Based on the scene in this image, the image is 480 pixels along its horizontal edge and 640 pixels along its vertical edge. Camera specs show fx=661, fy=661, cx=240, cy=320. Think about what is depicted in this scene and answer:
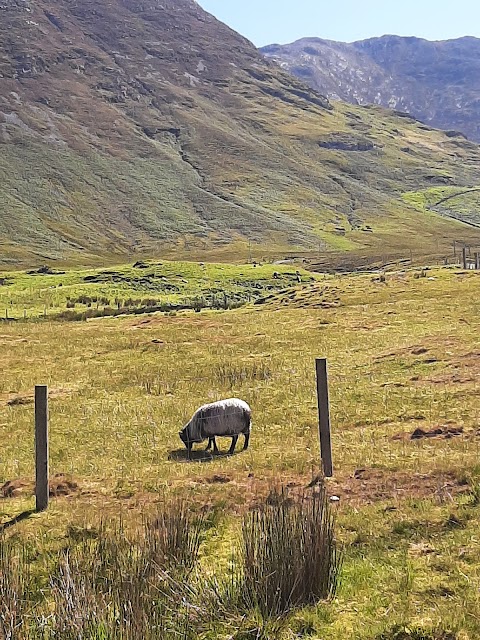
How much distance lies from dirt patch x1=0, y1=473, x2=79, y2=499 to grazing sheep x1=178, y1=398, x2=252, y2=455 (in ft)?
11.5

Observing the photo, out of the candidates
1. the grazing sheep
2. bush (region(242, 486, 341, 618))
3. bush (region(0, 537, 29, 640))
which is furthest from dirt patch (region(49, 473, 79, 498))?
bush (region(242, 486, 341, 618))

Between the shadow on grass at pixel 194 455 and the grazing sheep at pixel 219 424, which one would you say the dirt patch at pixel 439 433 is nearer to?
the grazing sheep at pixel 219 424

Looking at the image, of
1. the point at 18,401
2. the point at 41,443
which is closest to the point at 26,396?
the point at 18,401

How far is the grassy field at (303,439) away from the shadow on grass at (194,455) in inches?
3.8

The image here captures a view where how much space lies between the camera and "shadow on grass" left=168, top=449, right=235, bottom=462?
16.2 meters

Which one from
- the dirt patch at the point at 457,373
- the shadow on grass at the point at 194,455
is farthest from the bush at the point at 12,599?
the dirt patch at the point at 457,373

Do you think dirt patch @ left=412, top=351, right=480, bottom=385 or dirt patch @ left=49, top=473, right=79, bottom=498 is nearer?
dirt patch @ left=49, top=473, right=79, bottom=498

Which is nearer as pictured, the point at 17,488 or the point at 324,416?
the point at 324,416

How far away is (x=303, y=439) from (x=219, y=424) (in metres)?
2.21

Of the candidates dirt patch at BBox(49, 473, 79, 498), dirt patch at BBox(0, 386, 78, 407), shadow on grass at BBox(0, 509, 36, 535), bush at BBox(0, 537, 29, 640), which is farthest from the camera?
dirt patch at BBox(0, 386, 78, 407)

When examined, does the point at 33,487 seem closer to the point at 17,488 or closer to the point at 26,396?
the point at 17,488

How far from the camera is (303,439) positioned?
17062mm

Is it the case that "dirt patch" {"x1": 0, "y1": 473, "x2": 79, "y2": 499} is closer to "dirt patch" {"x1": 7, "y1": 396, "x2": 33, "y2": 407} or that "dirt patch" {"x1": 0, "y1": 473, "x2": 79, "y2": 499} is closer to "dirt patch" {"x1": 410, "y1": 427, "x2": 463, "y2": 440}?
"dirt patch" {"x1": 410, "y1": 427, "x2": 463, "y2": 440}

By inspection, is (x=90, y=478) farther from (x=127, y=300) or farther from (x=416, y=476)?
A: (x=127, y=300)
